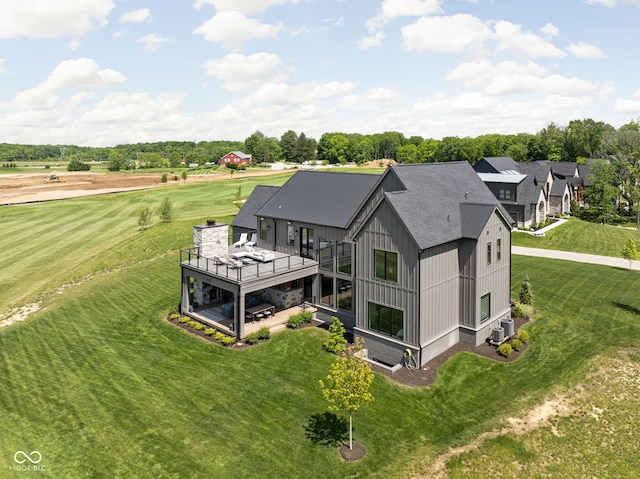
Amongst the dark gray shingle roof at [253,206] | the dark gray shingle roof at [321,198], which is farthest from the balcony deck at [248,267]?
the dark gray shingle roof at [253,206]

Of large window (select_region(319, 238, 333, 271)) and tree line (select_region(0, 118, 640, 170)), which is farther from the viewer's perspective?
tree line (select_region(0, 118, 640, 170))

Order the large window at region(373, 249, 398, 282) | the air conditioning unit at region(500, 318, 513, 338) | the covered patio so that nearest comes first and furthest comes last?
the large window at region(373, 249, 398, 282)
the air conditioning unit at region(500, 318, 513, 338)
the covered patio

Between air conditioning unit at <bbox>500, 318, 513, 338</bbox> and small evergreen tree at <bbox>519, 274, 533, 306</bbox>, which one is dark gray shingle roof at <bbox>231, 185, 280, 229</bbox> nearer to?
small evergreen tree at <bbox>519, 274, 533, 306</bbox>

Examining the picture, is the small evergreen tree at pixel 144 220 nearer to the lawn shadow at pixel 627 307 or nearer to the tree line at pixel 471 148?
the lawn shadow at pixel 627 307

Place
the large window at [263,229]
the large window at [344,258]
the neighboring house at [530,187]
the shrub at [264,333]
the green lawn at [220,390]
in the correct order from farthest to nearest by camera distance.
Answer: the neighboring house at [530,187]
the large window at [263,229]
the large window at [344,258]
the shrub at [264,333]
the green lawn at [220,390]

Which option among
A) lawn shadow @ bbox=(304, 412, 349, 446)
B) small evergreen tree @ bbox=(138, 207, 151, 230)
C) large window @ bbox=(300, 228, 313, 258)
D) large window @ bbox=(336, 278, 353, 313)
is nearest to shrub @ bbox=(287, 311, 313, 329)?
large window @ bbox=(336, 278, 353, 313)

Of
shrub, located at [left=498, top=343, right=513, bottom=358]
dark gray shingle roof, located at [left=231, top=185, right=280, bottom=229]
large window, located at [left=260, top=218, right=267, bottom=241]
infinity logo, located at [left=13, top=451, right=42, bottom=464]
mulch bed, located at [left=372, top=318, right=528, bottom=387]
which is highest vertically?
dark gray shingle roof, located at [left=231, top=185, right=280, bottom=229]

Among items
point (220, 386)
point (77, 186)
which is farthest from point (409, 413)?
point (77, 186)
